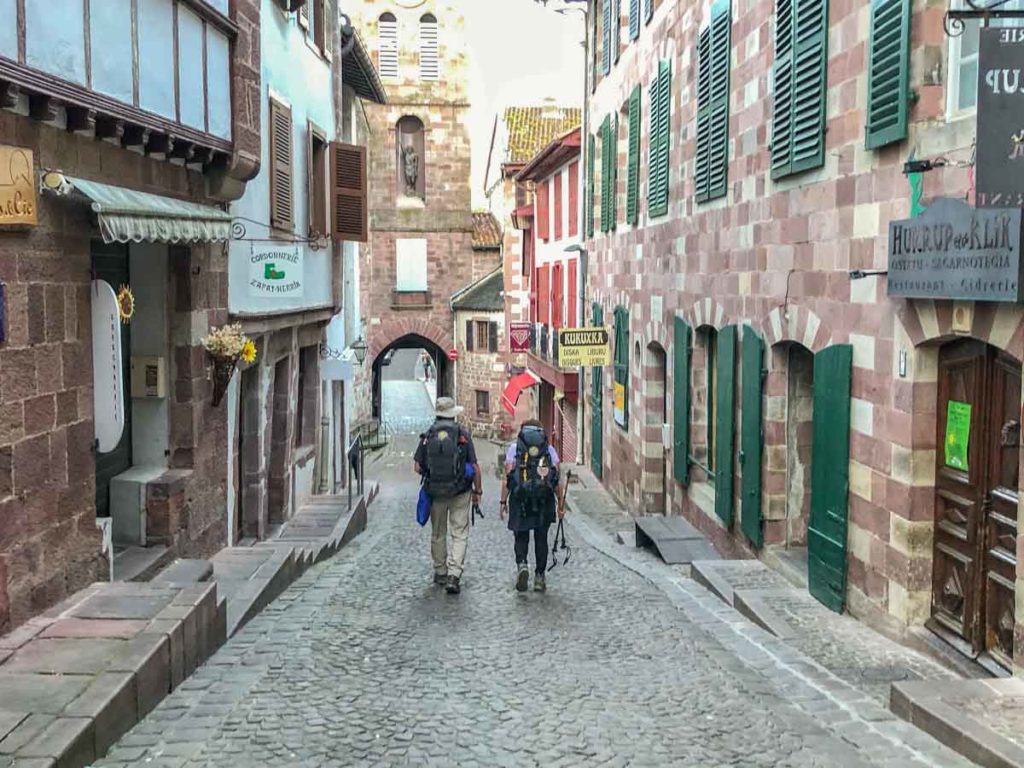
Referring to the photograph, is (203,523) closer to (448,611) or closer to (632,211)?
(448,611)

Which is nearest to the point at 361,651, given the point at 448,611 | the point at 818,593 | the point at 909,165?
the point at 448,611

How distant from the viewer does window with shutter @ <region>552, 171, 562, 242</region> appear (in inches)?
1009

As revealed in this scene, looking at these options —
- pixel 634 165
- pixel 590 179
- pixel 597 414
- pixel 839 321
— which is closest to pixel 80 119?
pixel 839 321

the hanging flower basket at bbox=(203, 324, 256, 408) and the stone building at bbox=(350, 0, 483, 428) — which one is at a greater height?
the stone building at bbox=(350, 0, 483, 428)

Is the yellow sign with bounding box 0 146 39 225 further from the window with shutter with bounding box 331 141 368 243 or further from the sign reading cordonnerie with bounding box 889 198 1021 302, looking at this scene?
the window with shutter with bounding box 331 141 368 243

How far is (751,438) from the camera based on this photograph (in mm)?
10039

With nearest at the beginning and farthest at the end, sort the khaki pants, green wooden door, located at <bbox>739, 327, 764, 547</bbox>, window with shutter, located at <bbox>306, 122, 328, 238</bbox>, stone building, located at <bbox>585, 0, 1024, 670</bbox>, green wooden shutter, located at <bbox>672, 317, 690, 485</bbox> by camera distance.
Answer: stone building, located at <bbox>585, 0, 1024, 670</bbox> → the khaki pants → green wooden door, located at <bbox>739, 327, 764, 547</bbox> → green wooden shutter, located at <bbox>672, 317, 690, 485</bbox> → window with shutter, located at <bbox>306, 122, 328, 238</bbox>

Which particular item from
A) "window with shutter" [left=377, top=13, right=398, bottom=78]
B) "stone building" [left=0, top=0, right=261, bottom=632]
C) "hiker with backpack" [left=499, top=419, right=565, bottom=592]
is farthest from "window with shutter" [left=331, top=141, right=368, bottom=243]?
"window with shutter" [left=377, top=13, right=398, bottom=78]

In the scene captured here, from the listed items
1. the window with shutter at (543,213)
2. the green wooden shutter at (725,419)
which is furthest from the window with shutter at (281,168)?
the window with shutter at (543,213)

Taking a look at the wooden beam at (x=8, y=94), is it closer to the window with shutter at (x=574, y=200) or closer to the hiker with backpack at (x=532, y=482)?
the hiker with backpack at (x=532, y=482)

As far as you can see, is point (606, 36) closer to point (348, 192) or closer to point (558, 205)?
point (348, 192)

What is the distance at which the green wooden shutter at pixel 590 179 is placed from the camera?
20469 millimetres

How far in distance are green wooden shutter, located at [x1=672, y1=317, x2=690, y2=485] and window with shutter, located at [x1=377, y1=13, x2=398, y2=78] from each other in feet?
93.9

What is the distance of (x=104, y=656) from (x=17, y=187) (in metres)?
2.55
